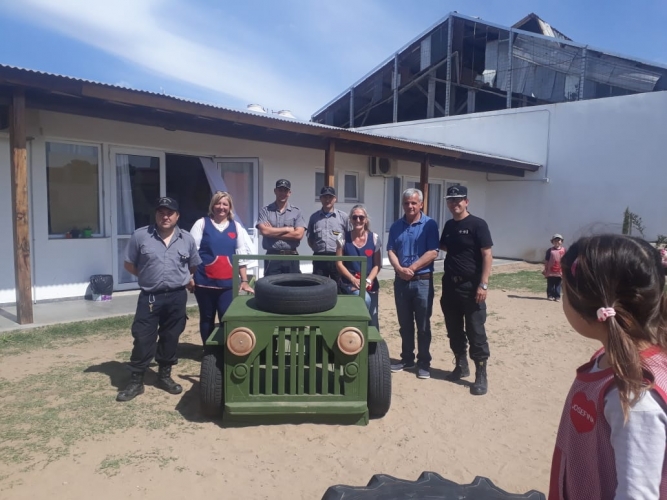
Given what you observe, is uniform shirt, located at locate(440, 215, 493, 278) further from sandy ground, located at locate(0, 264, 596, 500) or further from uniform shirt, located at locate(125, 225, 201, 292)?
uniform shirt, located at locate(125, 225, 201, 292)

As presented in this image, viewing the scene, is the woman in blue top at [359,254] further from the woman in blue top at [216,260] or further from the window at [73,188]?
the window at [73,188]

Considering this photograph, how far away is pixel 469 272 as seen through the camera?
4035 mm

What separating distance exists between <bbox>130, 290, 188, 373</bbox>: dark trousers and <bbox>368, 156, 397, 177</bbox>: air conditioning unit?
7680 millimetres

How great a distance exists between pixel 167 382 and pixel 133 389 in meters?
0.26

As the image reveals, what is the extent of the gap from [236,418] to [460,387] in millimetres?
1958

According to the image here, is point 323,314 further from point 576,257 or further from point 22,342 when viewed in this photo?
point 22,342

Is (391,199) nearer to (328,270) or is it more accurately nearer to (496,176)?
(496,176)

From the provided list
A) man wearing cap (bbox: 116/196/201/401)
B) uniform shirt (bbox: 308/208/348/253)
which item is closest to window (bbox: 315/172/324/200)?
uniform shirt (bbox: 308/208/348/253)

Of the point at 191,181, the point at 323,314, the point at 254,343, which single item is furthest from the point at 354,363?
the point at 191,181

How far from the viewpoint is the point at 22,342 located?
516 cm

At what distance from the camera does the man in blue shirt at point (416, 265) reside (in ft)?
14.1

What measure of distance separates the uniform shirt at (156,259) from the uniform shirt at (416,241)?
1758mm

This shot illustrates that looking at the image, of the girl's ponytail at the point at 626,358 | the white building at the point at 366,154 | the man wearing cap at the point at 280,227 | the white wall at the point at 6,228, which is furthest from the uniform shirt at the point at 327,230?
the white wall at the point at 6,228

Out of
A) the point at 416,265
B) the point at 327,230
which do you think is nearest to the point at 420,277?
the point at 416,265
